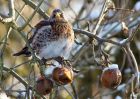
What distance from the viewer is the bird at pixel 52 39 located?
3.51 meters

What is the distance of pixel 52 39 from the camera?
3592mm

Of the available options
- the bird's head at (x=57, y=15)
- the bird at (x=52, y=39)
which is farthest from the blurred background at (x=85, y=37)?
the bird at (x=52, y=39)

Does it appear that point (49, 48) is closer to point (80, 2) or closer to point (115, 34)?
point (115, 34)

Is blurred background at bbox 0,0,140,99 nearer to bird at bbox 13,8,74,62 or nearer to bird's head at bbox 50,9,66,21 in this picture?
bird's head at bbox 50,9,66,21

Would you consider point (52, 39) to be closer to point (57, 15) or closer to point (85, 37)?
point (57, 15)

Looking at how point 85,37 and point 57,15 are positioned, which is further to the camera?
point 85,37

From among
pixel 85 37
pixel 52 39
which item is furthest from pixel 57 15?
pixel 85 37

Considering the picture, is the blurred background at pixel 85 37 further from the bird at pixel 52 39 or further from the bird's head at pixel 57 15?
the bird at pixel 52 39

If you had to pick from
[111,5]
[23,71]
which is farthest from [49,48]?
[23,71]

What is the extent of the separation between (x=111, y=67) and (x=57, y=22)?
3.62ft

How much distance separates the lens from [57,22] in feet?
12.4

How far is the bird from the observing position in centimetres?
351

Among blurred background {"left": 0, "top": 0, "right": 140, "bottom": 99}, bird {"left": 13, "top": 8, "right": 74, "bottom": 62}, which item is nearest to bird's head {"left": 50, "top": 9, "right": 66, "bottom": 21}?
bird {"left": 13, "top": 8, "right": 74, "bottom": 62}

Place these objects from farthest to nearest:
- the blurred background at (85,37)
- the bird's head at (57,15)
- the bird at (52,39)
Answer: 1. the blurred background at (85,37)
2. the bird's head at (57,15)
3. the bird at (52,39)
